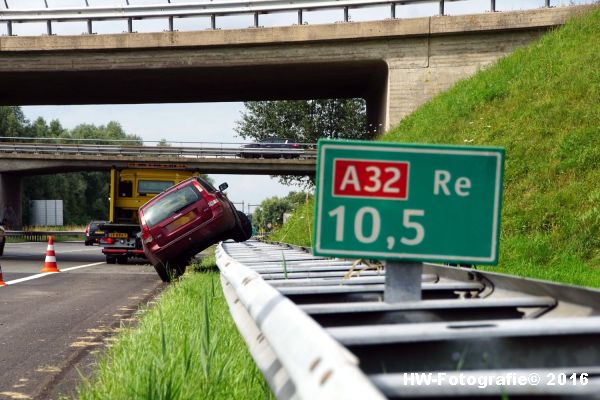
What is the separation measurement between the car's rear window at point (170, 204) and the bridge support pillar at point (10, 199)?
3692 centimetres

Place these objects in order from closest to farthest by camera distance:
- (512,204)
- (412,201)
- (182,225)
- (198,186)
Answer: (412,201), (512,204), (182,225), (198,186)

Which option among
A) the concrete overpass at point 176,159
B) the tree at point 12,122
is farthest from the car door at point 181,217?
the tree at point 12,122

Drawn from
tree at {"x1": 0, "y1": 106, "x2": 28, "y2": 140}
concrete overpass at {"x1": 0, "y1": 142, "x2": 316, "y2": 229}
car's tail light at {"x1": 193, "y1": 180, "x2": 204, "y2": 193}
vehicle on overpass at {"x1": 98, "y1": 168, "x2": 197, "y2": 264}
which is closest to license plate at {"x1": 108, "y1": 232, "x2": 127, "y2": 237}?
vehicle on overpass at {"x1": 98, "y1": 168, "x2": 197, "y2": 264}

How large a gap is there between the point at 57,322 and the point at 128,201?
15.4 meters

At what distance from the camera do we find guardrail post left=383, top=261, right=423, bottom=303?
292 cm

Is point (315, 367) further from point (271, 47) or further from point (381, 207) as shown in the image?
point (271, 47)

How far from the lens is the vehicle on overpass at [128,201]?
2331 centimetres

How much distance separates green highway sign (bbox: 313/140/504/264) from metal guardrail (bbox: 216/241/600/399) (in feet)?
0.87

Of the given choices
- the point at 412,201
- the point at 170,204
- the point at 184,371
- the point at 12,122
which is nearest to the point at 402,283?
the point at 412,201

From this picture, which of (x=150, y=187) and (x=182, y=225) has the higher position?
(x=150, y=187)

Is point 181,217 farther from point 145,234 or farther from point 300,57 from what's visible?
point 300,57

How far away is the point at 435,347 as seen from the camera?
7.83 ft

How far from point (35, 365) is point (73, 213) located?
103m

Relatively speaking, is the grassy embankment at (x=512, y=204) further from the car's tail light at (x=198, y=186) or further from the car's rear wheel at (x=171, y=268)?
the car's tail light at (x=198, y=186)
